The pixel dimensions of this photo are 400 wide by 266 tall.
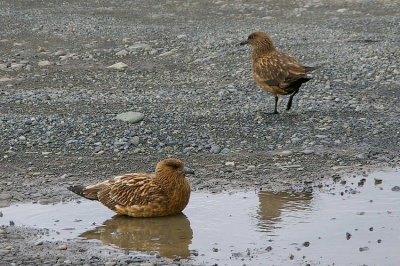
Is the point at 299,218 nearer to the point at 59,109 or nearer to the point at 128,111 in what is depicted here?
the point at 128,111

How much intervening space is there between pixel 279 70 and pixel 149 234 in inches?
166

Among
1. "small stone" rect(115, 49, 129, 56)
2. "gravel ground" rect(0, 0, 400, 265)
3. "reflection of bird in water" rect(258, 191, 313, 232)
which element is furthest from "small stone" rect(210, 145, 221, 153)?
"small stone" rect(115, 49, 129, 56)

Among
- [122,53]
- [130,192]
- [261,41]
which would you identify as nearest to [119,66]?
[122,53]

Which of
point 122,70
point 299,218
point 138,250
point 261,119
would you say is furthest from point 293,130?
point 122,70

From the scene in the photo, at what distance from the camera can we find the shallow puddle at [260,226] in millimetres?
6379

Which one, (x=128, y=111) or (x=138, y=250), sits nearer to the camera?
(x=138, y=250)

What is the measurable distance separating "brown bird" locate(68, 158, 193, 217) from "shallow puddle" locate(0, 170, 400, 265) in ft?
0.36

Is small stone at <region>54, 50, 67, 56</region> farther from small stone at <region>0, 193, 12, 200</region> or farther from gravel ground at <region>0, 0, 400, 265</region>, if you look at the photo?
small stone at <region>0, 193, 12, 200</region>

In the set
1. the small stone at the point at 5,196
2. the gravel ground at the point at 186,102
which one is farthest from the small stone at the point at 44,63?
the small stone at the point at 5,196

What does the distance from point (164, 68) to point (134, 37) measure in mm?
2788

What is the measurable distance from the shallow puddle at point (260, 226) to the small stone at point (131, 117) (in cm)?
273

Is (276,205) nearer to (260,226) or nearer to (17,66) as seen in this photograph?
(260,226)

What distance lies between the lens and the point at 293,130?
10039 millimetres

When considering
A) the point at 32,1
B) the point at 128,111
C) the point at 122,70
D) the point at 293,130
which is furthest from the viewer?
→ the point at 32,1
